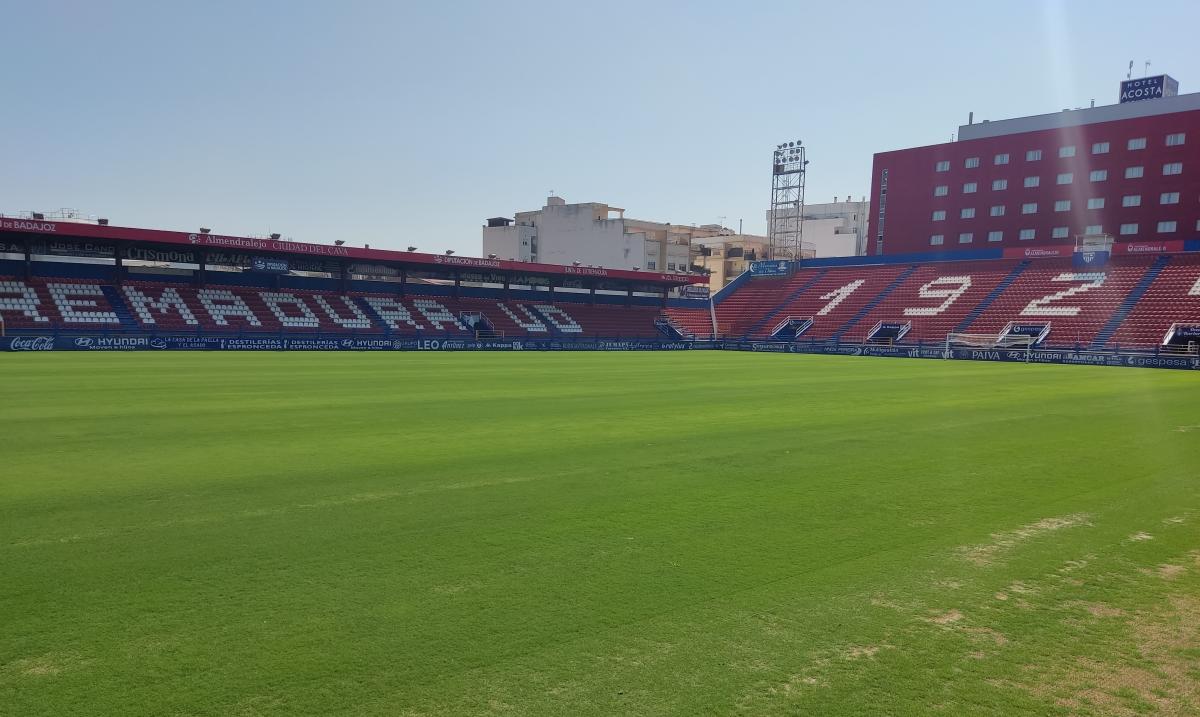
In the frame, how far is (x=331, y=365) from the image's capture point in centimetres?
2828

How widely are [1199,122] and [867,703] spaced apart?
70.2 meters

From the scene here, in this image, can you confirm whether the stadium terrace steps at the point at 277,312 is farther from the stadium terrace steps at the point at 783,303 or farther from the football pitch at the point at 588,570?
the football pitch at the point at 588,570

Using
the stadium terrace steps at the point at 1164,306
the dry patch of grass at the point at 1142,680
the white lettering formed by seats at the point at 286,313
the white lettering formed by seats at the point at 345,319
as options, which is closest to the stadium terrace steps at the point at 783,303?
the stadium terrace steps at the point at 1164,306

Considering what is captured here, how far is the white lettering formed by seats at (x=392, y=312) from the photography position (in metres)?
49.5

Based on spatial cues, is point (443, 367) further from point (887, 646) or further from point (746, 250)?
point (746, 250)

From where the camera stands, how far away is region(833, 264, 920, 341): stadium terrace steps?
5434 centimetres

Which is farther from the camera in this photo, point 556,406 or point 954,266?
point 954,266

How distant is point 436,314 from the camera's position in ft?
171

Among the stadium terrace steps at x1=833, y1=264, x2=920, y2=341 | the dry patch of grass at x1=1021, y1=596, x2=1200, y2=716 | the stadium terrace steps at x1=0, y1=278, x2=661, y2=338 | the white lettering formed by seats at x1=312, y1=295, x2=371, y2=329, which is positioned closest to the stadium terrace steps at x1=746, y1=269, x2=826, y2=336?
the stadium terrace steps at x1=833, y1=264, x2=920, y2=341

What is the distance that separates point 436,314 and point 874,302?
3209 centimetres

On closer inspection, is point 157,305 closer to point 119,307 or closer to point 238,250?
point 119,307

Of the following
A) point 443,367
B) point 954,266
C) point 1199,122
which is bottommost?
point 443,367

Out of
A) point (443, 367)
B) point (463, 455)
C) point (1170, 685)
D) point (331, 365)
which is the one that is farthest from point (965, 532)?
point (331, 365)

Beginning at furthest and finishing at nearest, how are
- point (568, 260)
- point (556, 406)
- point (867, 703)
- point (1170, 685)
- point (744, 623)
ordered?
1. point (568, 260)
2. point (556, 406)
3. point (744, 623)
4. point (1170, 685)
5. point (867, 703)
